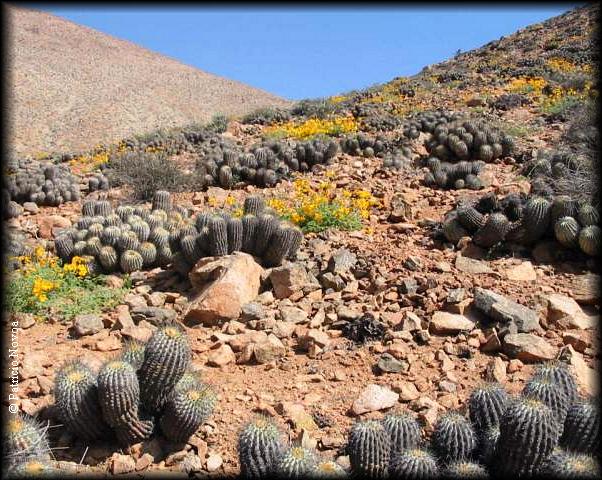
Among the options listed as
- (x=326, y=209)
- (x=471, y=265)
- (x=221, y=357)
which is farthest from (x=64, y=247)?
(x=471, y=265)

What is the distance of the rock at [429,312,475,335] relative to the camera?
4.09m

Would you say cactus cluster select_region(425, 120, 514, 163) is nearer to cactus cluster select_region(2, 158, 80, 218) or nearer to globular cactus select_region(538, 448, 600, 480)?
cactus cluster select_region(2, 158, 80, 218)

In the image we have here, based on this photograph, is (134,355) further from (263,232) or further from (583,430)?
(583,430)

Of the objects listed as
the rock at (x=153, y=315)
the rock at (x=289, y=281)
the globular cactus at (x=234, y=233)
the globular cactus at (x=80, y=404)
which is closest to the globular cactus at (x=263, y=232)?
the globular cactus at (x=234, y=233)

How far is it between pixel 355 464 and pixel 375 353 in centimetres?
136

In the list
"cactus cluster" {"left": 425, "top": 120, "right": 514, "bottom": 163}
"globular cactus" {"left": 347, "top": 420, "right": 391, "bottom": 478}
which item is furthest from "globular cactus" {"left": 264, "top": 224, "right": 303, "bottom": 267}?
"cactus cluster" {"left": 425, "top": 120, "right": 514, "bottom": 163}

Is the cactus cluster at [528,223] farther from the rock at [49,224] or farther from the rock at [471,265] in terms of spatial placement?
the rock at [49,224]

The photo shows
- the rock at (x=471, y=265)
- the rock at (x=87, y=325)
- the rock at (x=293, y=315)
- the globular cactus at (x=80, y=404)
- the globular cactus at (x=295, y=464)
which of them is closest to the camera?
the globular cactus at (x=295, y=464)

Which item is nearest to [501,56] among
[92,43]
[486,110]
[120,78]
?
[486,110]

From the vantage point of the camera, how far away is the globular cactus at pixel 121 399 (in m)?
2.91

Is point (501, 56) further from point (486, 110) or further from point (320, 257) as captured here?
point (320, 257)

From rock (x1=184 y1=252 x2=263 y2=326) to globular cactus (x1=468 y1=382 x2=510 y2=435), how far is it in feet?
7.29

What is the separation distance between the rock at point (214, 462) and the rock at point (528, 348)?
7.15 ft

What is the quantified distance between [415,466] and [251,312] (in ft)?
7.43
